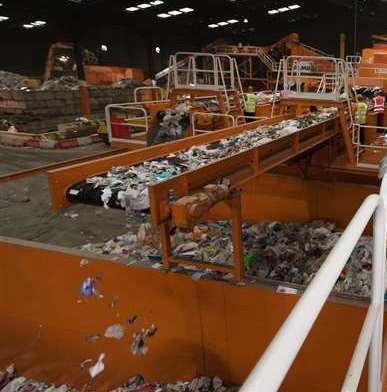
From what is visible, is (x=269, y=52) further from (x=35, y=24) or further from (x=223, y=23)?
(x=35, y=24)

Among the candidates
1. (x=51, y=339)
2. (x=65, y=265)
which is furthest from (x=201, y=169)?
(x=51, y=339)

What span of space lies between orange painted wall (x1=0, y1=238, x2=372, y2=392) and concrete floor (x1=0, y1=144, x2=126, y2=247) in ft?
5.07

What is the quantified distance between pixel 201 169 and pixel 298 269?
2.96 m

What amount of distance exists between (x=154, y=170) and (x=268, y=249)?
2936 mm

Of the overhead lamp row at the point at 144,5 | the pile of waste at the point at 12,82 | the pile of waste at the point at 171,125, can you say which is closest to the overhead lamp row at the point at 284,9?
the overhead lamp row at the point at 144,5

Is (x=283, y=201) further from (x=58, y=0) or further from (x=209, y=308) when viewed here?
(x=58, y=0)

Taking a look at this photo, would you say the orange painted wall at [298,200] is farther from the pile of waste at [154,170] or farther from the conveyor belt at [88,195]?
the conveyor belt at [88,195]

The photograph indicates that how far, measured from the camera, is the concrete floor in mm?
5570

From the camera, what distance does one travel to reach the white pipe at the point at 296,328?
21.3 inches

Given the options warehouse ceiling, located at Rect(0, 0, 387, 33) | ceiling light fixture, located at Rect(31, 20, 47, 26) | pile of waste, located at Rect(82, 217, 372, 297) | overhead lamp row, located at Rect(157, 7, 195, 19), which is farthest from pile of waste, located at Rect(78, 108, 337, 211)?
overhead lamp row, located at Rect(157, 7, 195, 19)

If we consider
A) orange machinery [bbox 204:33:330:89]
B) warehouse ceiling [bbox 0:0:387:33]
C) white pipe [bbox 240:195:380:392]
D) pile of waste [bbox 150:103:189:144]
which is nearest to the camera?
white pipe [bbox 240:195:380:392]

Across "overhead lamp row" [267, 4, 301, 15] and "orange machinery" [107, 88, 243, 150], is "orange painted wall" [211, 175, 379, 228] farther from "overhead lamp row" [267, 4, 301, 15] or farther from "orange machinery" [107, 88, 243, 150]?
"overhead lamp row" [267, 4, 301, 15]

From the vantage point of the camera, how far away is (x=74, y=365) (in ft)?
12.6

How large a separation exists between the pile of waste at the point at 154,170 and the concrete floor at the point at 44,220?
259cm
